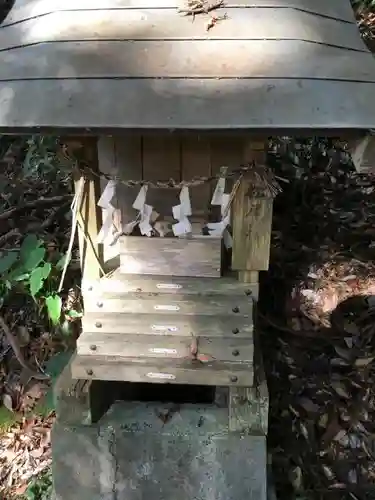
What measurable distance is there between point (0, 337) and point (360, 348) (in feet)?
6.07

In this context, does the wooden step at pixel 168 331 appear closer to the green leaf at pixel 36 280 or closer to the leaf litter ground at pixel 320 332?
the green leaf at pixel 36 280

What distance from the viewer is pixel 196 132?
1444 millimetres

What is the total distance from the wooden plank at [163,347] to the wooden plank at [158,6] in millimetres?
912

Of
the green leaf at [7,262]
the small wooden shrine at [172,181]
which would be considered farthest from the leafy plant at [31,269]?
the small wooden shrine at [172,181]

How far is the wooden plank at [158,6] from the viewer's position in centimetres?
164

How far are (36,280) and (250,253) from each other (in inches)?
45.1

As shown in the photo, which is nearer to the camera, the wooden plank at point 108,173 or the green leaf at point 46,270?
the wooden plank at point 108,173

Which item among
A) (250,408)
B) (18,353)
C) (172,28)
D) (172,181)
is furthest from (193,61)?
(18,353)

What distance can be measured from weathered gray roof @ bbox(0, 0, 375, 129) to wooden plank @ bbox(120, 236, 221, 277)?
55cm

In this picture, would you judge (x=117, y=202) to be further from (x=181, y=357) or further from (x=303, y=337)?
(x=303, y=337)

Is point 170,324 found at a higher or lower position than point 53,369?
higher

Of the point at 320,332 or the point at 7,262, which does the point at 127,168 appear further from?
the point at 320,332

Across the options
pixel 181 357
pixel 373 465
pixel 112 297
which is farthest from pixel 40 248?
pixel 373 465

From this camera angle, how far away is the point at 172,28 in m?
A: 1.59
